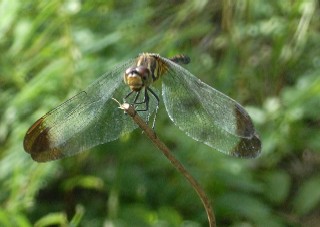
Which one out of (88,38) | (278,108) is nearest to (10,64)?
(88,38)

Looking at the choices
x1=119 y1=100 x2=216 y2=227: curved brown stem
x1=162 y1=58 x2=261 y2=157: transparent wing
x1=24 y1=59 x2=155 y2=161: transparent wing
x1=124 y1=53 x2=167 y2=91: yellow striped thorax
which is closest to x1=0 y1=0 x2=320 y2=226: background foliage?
x1=24 y1=59 x2=155 y2=161: transparent wing

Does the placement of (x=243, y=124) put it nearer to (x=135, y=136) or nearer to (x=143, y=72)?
(x=143, y=72)

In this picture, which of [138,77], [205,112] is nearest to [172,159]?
[138,77]

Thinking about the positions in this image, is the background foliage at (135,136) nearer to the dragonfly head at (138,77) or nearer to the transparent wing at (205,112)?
the transparent wing at (205,112)

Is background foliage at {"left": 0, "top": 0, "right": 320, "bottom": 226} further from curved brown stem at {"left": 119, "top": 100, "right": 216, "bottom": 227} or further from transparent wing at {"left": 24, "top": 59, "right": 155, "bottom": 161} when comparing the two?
curved brown stem at {"left": 119, "top": 100, "right": 216, "bottom": 227}

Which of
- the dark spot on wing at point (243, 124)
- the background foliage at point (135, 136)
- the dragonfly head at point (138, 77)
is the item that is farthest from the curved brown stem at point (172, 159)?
the background foliage at point (135, 136)

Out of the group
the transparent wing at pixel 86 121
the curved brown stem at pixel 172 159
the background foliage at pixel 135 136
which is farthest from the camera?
the background foliage at pixel 135 136

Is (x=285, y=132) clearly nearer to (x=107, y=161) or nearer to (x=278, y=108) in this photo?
(x=278, y=108)
